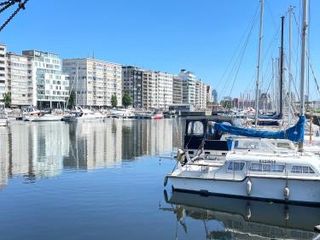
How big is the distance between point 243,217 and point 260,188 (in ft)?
11.0

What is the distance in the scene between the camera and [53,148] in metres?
71.8

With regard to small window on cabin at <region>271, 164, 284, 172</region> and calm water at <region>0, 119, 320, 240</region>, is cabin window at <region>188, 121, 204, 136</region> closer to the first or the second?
calm water at <region>0, 119, 320, 240</region>

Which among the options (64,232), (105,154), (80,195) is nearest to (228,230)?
(64,232)

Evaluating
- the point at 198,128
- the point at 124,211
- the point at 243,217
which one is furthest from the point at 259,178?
the point at 198,128

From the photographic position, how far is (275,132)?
38.3 m

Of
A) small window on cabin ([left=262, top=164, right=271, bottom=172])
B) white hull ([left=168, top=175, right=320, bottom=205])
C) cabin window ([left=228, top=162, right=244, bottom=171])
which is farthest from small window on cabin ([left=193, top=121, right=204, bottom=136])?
small window on cabin ([left=262, top=164, right=271, bottom=172])

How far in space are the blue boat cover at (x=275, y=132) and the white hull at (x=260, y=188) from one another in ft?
19.3

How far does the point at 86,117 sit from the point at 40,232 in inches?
6908

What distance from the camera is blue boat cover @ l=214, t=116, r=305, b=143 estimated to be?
3569cm

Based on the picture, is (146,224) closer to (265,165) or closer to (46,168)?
(265,165)

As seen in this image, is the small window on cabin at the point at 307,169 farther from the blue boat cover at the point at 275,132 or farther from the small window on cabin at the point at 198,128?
the small window on cabin at the point at 198,128

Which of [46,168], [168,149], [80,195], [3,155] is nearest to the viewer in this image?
[80,195]

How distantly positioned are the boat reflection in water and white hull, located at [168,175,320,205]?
423 millimetres

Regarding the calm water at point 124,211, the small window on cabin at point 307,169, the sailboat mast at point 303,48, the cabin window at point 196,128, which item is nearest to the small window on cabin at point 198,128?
the cabin window at point 196,128
